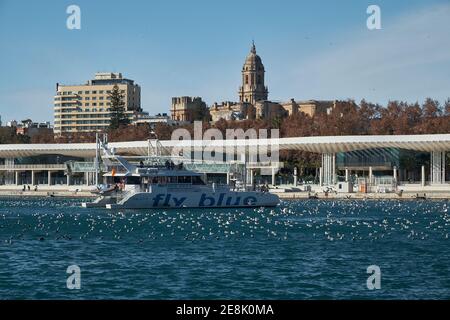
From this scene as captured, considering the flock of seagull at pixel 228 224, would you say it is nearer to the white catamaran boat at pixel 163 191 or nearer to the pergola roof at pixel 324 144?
the white catamaran boat at pixel 163 191

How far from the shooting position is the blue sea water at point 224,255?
35688 mm

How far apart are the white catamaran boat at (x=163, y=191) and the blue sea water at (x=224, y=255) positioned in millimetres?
5657

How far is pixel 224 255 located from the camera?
→ 1829 inches

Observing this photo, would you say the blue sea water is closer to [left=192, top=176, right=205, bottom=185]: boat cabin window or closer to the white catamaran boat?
the white catamaran boat

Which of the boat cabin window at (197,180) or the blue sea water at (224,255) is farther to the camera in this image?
the boat cabin window at (197,180)

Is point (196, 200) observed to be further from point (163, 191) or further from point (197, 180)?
point (163, 191)

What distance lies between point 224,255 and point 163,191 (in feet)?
119

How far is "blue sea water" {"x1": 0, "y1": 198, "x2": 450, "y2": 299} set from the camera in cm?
3569

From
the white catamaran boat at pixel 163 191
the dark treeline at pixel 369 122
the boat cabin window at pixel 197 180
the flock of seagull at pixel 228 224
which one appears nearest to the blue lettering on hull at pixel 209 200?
the white catamaran boat at pixel 163 191

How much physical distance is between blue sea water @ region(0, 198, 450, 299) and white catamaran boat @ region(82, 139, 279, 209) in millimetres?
5657

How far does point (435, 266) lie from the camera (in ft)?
138

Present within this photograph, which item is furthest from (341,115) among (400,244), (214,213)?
(400,244)
